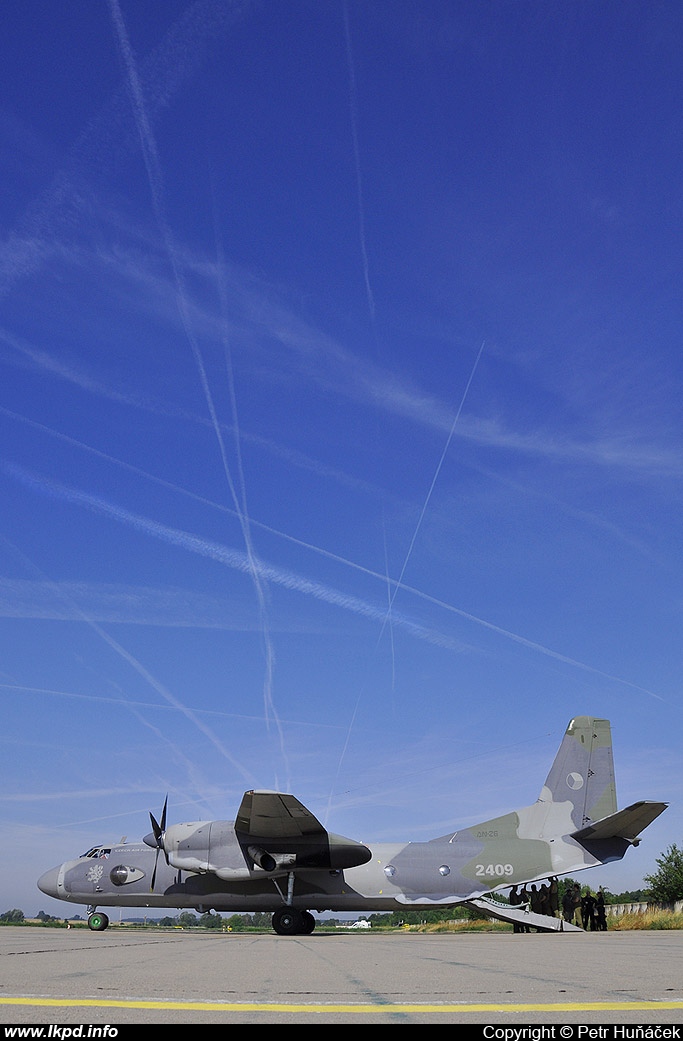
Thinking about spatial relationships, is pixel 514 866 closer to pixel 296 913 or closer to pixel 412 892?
pixel 412 892

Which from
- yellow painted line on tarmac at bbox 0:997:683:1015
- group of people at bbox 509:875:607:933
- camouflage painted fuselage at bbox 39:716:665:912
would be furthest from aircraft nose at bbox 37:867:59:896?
yellow painted line on tarmac at bbox 0:997:683:1015

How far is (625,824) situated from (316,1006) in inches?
861

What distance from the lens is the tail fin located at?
28047 millimetres

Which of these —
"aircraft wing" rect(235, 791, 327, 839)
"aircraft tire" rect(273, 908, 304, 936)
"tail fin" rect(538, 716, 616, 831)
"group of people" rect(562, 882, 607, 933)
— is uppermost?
"tail fin" rect(538, 716, 616, 831)

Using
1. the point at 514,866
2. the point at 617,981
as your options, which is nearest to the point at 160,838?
the point at 514,866

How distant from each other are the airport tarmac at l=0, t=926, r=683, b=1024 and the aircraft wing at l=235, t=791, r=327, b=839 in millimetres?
9643

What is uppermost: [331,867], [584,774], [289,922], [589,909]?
[584,774]

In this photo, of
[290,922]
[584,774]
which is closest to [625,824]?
[584,774]

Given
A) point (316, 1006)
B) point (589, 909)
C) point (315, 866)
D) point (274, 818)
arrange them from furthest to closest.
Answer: point (589, 909) < point (315, 866) < point (274, 818) < point (316, 1006)

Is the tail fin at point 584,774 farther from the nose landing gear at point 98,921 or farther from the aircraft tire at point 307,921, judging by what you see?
the nose landing gear at point 98,921

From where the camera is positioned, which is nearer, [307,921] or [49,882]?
[307,921]

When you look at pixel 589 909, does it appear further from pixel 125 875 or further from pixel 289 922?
pixel 125 875

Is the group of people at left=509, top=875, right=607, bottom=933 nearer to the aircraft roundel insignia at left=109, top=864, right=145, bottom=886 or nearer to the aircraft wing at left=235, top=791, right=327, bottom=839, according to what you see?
the aircraft wing at left=235, top=791, right=327, bottom=839

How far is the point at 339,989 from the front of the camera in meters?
7.60
